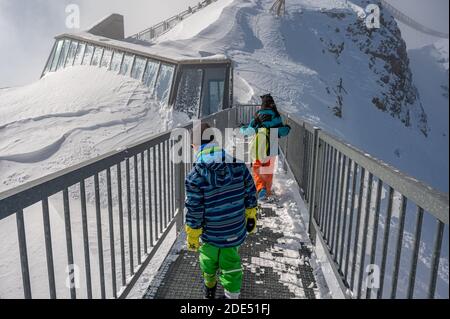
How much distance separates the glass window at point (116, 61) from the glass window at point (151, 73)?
287 cm

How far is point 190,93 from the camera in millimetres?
20406

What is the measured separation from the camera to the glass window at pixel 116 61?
76.2 ft

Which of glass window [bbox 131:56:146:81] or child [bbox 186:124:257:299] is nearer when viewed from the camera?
child [bbox 186:124:257:299]

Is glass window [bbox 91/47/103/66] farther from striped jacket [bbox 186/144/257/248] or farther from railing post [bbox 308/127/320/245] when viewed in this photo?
striped jacket [bbox 186/144/257/248]

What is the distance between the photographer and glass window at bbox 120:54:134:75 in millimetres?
22562

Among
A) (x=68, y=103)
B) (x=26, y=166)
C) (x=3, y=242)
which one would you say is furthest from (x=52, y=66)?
(x=3, y=242)

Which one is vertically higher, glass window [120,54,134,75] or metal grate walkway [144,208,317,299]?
glass window [120,54,134,75]

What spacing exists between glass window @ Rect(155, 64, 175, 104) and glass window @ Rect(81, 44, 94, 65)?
8.28 metres

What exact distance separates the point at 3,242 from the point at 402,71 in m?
85.9

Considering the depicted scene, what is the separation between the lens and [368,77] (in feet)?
214

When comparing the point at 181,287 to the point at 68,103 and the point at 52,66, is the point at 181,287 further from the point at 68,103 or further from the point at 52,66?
the point at 52,66

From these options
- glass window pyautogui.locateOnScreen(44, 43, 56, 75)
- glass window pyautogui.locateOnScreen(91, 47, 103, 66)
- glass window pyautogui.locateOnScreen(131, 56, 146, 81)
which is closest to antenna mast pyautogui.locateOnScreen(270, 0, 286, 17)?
glass window pyautogui.locateOnScreen(44, 43, 56, 75)

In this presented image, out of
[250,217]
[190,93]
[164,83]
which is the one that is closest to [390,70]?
[190,93]
